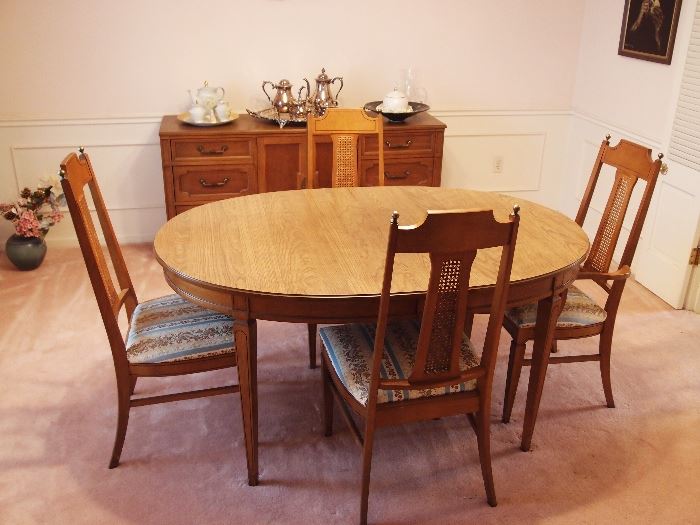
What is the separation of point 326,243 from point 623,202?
1144 millimetres

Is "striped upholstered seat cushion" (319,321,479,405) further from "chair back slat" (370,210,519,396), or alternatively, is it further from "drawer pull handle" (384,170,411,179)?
"drawer pull handle" (384,170,411,179)

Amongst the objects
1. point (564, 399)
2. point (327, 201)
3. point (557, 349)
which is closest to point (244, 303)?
point (327, 201)

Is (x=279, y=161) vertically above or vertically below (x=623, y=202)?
below

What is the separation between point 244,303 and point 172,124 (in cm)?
230

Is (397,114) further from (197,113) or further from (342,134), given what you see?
(197,113)

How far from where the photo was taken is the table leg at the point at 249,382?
2.07 metres

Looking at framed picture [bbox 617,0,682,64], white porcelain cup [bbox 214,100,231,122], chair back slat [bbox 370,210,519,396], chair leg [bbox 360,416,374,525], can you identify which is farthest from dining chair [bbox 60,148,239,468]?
framed picture [bbox 617,0,682,64]

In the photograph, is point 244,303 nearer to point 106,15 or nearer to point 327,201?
point 327,201

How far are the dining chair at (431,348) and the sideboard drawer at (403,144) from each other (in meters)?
1.90

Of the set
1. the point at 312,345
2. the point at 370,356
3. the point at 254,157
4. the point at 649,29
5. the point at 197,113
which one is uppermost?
the point at 649,29

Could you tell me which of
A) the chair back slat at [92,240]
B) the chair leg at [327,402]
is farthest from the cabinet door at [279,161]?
the chair leg at [327,402]

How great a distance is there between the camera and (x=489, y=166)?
4.71 meters

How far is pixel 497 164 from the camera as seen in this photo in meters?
4.71

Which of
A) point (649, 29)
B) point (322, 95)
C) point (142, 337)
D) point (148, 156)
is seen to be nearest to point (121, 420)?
point (142, 337)
